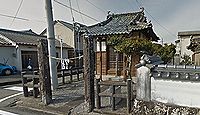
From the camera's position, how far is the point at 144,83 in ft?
16.8

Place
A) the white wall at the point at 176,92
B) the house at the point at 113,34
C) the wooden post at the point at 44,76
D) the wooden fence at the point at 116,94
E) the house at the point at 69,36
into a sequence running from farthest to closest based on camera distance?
the house at the point at 69,36 → the house at the point at 113,34 → the wooden post at the point at 44,76 → the wooden fence at the point at 116,94 → the white wall at the point at 176,92

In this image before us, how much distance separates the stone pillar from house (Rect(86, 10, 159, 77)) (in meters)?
6.05

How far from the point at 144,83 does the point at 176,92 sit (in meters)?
0.87

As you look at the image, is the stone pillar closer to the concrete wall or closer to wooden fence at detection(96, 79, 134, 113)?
wooden fence at detection(96, 79, 134, 113)

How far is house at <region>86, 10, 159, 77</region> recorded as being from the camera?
1149 cm

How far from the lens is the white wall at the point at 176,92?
4.40m

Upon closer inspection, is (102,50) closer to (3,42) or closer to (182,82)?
(182,82)

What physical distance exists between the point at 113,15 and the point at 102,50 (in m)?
3.99

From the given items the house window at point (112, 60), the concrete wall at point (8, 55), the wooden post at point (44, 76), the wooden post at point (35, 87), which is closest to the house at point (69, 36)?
the concrete wall at point (8, 55)

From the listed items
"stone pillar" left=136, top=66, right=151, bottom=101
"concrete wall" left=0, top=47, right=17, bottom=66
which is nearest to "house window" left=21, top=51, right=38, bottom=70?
"concrete wall" left=0, top=47, right=17, bottom=66

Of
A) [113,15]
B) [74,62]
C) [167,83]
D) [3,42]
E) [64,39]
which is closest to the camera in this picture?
[167,83]

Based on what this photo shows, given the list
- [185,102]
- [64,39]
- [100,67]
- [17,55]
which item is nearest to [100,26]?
[100,67]

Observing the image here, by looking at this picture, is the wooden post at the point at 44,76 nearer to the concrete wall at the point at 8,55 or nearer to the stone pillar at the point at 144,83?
the stone pillar at the point at 144,83

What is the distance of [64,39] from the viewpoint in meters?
28.9
